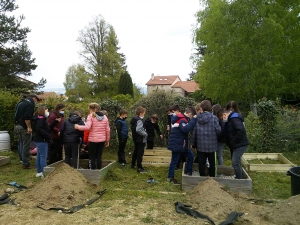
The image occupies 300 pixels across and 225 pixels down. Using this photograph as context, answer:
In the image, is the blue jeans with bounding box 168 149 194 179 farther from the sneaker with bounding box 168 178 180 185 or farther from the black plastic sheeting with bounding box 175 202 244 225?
the black plastic sheeting with bounding box 175 202 244 225

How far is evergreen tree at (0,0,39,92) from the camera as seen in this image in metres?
20.8

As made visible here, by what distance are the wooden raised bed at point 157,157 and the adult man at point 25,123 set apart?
309cm

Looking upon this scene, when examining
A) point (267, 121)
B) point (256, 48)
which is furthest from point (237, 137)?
point (256, 48)

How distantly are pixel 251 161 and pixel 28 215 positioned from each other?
5930 mm

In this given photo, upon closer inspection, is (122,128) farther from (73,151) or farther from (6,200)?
(6,200)

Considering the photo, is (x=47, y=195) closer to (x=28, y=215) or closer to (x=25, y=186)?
(x=28, y=215)

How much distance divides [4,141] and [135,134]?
4.83 m

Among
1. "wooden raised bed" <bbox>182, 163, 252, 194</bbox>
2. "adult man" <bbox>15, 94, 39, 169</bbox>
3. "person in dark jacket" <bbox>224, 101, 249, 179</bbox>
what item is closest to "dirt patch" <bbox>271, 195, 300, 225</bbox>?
"wooden raised bed" <bbox>182, 163, 252, 194</bbox>

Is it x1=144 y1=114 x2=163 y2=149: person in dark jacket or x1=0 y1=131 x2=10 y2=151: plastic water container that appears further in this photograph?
x1=0 y1=131 x2=10 y2=151: plastic water container

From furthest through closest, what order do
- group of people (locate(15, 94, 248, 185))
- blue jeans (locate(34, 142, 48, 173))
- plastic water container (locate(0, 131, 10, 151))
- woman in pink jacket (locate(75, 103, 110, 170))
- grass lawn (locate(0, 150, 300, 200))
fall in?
plastic water container (locate(0, 131, 10, 151))
blue jeans (locate(34, 142, 48, 173))
woman in pink jacket (locate(75, 103, 110, 170))
group of people (locate(15, 94, 248, 185))
grass lawn (locate(0, 150, 300, 200))

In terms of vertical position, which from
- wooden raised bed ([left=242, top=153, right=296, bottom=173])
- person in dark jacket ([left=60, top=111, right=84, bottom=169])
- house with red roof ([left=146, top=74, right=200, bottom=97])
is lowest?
wooden raised bed ([left=242, top=153, right=296, bottom=173])

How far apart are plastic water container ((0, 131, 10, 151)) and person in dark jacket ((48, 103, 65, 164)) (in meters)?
2.75

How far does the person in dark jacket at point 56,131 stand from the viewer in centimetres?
680

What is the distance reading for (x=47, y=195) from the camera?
15.5ft
